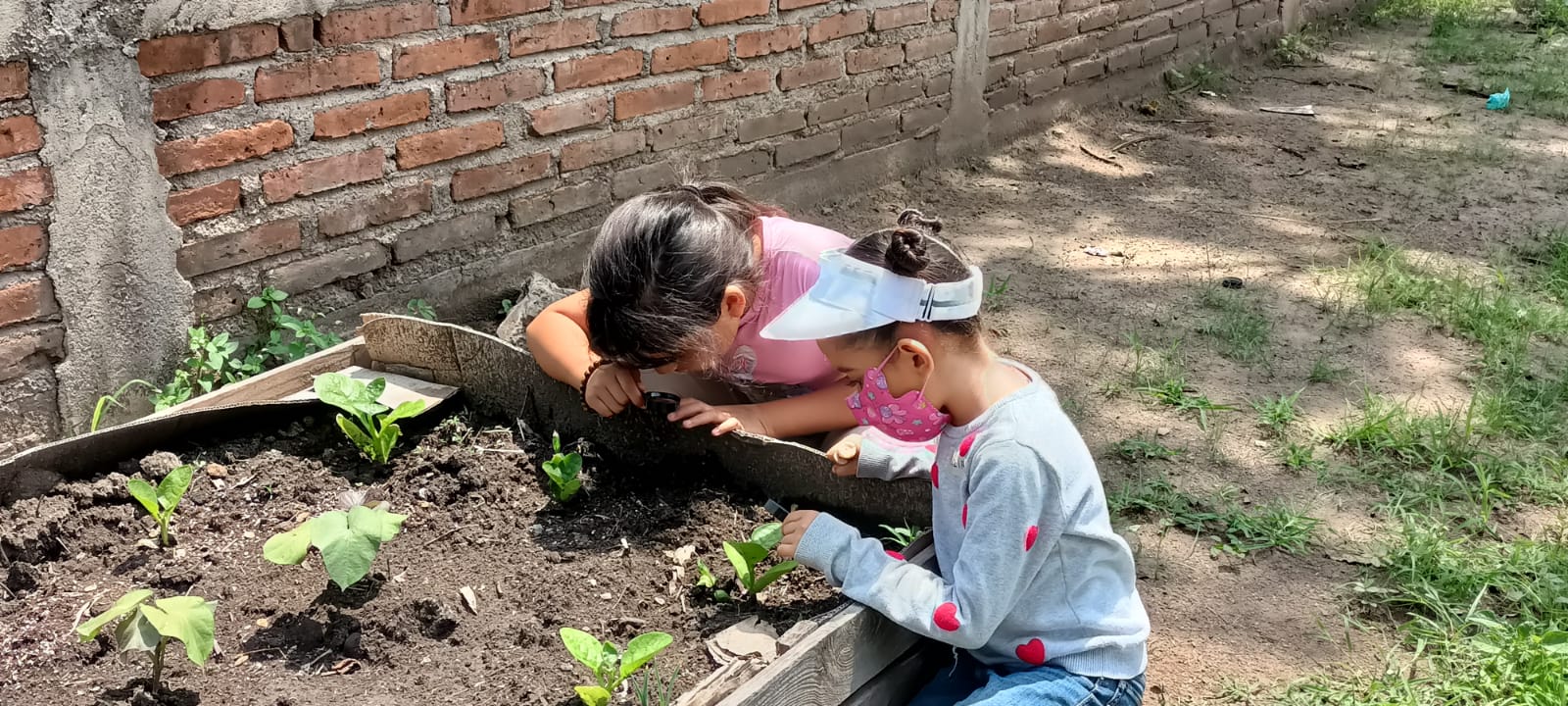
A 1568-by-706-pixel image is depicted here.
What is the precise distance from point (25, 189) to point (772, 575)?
5.85 feet

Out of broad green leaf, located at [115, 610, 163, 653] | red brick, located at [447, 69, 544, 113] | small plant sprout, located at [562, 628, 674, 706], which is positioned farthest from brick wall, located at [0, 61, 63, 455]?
small plant sprout, located at [562, 628, 674, 706]

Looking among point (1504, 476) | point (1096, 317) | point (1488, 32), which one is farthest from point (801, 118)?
point (1488, 32)

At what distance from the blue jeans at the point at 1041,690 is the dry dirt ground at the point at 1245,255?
16.9 inches

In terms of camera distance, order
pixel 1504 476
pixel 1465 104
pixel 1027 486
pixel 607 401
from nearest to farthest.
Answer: pixel 1027 486 → pixel 607 401 → pixel 1504 476 → pixel 1465 104

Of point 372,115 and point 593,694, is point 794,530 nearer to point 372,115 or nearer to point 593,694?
point 593,694

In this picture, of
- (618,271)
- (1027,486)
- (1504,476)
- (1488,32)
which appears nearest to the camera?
(1027,486)

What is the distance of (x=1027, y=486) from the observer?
1852mm

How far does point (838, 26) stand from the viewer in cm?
454

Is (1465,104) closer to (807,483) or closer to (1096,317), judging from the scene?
(1096,317)

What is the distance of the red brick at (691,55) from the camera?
3902 millimetres

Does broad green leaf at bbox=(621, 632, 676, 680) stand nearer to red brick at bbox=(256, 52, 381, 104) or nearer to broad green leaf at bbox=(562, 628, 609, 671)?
broad green leaf at bbox=(562, 628, 609, 671)

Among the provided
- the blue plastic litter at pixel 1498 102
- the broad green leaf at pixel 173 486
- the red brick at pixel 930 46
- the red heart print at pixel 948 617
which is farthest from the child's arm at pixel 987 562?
the blue plastic litter at pixel 1498 102

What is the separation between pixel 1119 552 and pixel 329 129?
2.21 metres

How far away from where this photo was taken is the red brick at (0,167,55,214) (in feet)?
8.59
